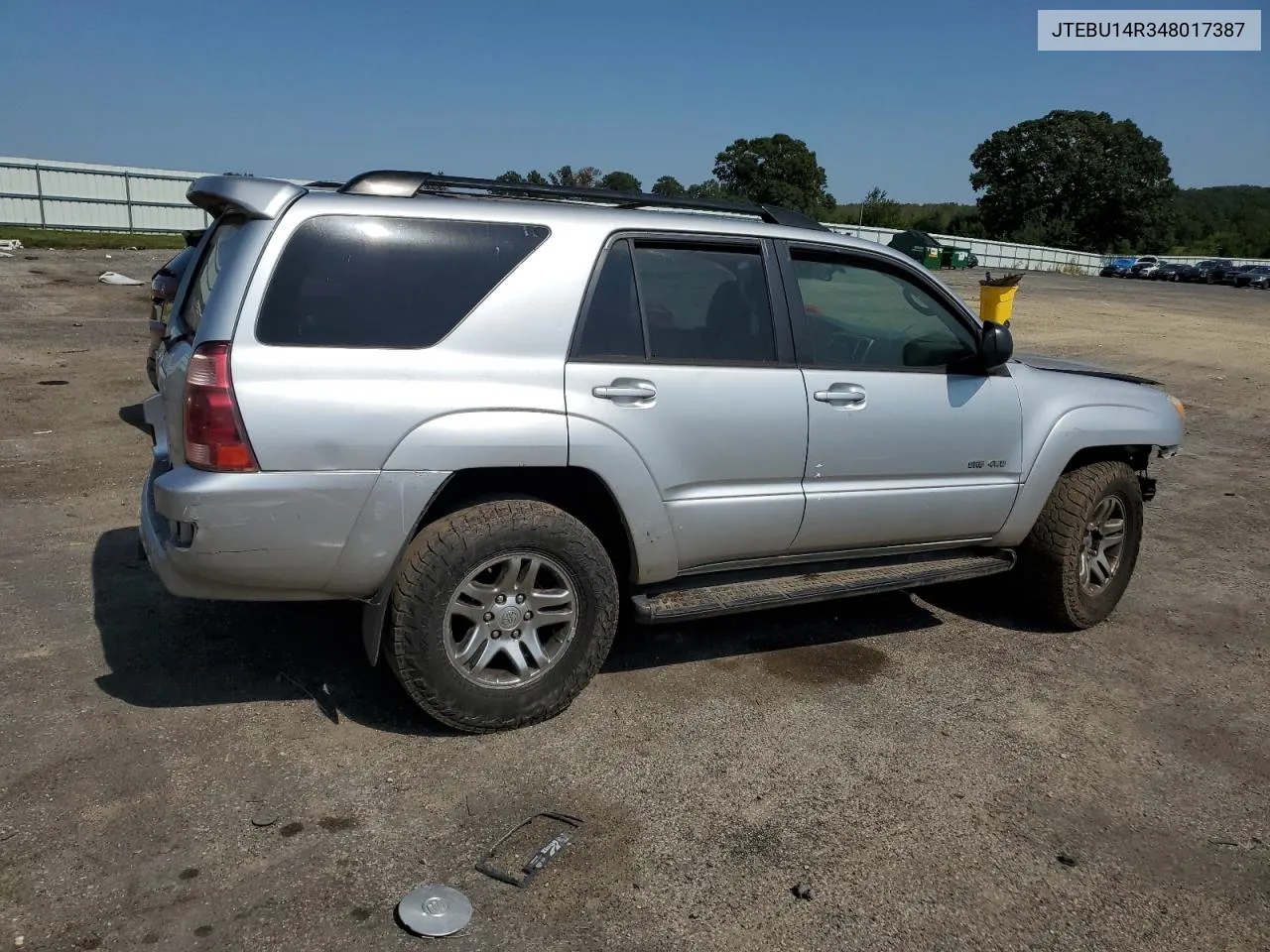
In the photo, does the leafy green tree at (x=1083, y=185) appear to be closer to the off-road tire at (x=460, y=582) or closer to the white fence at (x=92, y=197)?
the white fence at (x=92, y=197)

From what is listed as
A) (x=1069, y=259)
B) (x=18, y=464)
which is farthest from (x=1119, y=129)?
(x=18, y=464)

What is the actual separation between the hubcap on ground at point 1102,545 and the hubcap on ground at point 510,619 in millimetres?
Answer: 2802

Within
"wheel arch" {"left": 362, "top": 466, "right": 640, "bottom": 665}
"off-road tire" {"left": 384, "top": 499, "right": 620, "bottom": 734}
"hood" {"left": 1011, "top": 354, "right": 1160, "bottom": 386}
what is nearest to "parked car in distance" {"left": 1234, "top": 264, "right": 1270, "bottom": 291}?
"hood" {"left": 1011, "top": 354, "right": 1160, "bottom": 386}

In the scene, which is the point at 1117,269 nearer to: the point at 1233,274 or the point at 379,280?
the point at 1233,274

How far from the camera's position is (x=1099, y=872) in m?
3.10

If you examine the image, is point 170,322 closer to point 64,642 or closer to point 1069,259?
point 64,642

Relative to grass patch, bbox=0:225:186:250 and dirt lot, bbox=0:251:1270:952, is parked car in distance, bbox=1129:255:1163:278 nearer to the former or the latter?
grass patch, bbox=0:225:186:250

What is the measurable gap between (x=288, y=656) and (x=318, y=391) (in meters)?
1.50

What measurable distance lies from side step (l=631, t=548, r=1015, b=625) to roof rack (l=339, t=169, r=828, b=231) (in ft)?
5.00

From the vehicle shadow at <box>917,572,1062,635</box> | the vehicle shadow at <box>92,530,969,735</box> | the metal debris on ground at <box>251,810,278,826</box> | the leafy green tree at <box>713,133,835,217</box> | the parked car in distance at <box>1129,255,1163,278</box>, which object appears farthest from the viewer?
the leafy green tree at <box>713,133,835,217</box>

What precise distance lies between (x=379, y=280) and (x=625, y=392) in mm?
951

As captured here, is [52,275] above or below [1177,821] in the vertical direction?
above

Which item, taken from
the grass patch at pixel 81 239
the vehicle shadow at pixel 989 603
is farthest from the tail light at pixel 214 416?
the grass patch at pixel 81 239

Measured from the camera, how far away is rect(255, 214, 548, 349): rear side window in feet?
10.9
